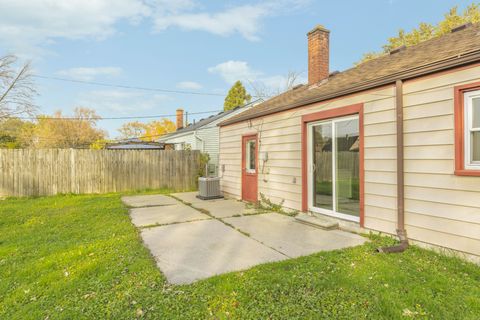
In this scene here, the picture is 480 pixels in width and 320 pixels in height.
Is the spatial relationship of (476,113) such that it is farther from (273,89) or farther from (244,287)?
(273,89)

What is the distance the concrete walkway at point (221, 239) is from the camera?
3441 millimetres

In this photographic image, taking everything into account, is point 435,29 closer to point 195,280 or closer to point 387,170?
point 387,170

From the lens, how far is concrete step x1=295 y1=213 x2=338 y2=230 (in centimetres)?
517

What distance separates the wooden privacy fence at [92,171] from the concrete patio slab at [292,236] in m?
6.60

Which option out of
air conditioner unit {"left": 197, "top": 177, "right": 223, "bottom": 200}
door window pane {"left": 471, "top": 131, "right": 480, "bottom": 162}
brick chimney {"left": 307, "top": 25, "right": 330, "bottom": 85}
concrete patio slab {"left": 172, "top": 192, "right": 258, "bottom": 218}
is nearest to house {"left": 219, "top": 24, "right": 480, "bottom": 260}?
door window pane {"left": 471, "top": 131, "right": 480, "bottom": 162}

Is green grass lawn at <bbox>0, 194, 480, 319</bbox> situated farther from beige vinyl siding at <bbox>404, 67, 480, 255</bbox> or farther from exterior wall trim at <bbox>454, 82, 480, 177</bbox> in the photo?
exterior wall trim at <bbox>454, 82, 480, 177</bbox>

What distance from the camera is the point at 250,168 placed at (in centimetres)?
845

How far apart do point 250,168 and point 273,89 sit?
56.9 ft

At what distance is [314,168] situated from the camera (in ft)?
19.6

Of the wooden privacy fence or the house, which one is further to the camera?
the wooden privacy fence

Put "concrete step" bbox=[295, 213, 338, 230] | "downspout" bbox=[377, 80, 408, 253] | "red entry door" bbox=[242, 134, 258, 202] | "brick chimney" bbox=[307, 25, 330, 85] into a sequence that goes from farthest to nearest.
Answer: "red entry door" bbox=[242, 134, 258, 202], "brick chimney" bbox=[307, 25, 330, 85], "concrete step" bbox=[295, 213, 338, 230], "downspout" bbox=[377, 80, 408, 253]

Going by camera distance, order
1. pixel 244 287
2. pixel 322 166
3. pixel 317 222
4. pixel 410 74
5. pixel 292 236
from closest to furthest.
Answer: pixel 244 287 → pixel 410 74 → pixel 292 236 → pixel 317 222 → pixel 322 166

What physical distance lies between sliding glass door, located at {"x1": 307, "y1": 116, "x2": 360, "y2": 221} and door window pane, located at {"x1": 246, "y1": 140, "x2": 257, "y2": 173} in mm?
2397

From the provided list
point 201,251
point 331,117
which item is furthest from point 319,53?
point 201,251
